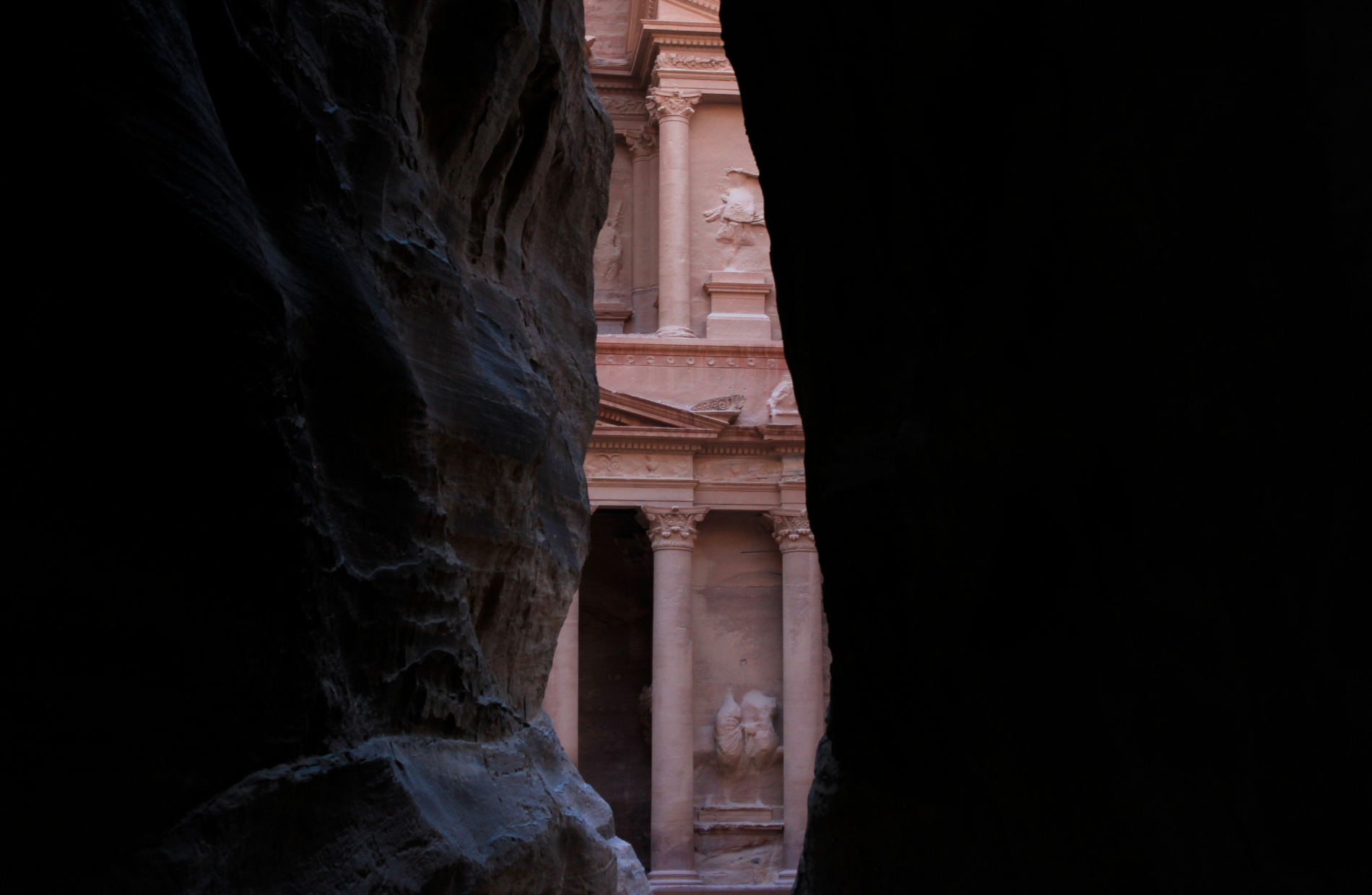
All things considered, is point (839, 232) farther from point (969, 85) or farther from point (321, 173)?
point (321, 173)

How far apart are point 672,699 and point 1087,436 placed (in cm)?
1713

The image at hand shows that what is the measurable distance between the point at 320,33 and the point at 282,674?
2.10 metres

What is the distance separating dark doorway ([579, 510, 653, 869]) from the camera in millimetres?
21828

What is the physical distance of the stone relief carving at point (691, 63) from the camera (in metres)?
22.0

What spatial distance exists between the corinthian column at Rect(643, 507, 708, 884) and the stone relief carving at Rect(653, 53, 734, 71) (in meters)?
7.97

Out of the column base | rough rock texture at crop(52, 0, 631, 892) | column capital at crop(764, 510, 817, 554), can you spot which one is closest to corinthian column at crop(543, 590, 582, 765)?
the column base

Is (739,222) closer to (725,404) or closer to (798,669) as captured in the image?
(725,404)

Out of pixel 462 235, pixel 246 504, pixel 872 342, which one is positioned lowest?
pixel 246 504

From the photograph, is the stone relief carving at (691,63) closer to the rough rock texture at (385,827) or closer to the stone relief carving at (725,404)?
the stone relief carving at (725,404)

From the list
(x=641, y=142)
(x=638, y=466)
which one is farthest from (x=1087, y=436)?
(x=641, y=142)

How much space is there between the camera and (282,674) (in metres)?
3.19

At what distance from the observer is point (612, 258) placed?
76.8 ft

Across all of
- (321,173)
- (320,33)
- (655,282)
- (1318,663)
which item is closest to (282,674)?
(321,173)

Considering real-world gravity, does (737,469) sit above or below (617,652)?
above
